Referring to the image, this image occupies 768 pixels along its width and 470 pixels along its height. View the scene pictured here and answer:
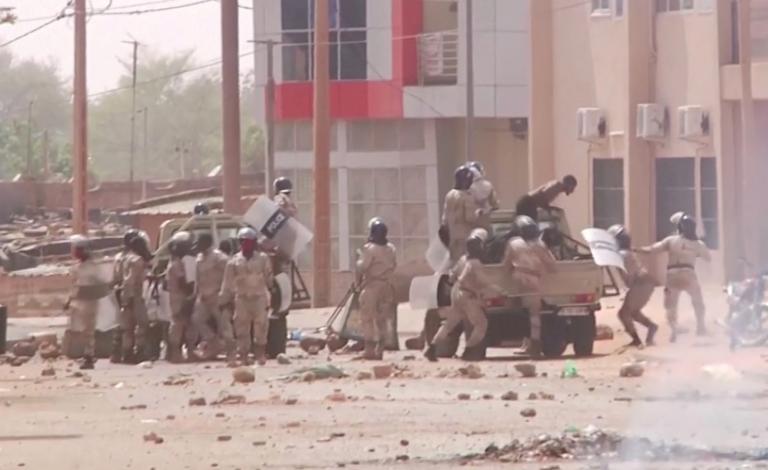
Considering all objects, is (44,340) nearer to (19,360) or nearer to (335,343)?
(19,360)

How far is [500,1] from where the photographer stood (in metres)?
51.3

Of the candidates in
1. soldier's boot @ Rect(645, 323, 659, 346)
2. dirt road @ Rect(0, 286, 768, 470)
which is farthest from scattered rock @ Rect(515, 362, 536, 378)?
soldier's boot @ Rect(645, 323, 659, 346)

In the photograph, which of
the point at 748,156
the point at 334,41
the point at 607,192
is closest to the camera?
the point at 748,156

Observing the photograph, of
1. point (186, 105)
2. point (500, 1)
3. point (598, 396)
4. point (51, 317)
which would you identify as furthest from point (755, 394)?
point (186, 105)

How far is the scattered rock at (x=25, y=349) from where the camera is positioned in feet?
94.2

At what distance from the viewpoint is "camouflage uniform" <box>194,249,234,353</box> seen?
2534 centimetres

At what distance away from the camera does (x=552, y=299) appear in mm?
24391

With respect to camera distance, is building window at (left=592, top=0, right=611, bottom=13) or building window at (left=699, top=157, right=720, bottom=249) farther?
building window at (left=592, top=0, right=611, bottom=13)

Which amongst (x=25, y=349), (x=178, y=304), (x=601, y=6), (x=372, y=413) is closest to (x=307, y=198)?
(x=601, y=6)

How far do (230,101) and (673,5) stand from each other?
832 centimetres

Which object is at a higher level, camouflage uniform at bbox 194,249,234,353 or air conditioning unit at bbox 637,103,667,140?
air conditioning unit at bbox 637,103,667,140

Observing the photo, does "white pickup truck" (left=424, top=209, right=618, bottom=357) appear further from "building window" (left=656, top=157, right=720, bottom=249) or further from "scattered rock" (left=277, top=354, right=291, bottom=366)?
"building window" (left=656, top=157, right=720, bottom=249)

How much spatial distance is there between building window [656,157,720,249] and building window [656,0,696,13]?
2636 millimetres

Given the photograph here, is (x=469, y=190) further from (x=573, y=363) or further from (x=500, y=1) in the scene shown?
(x=500, y=1)
